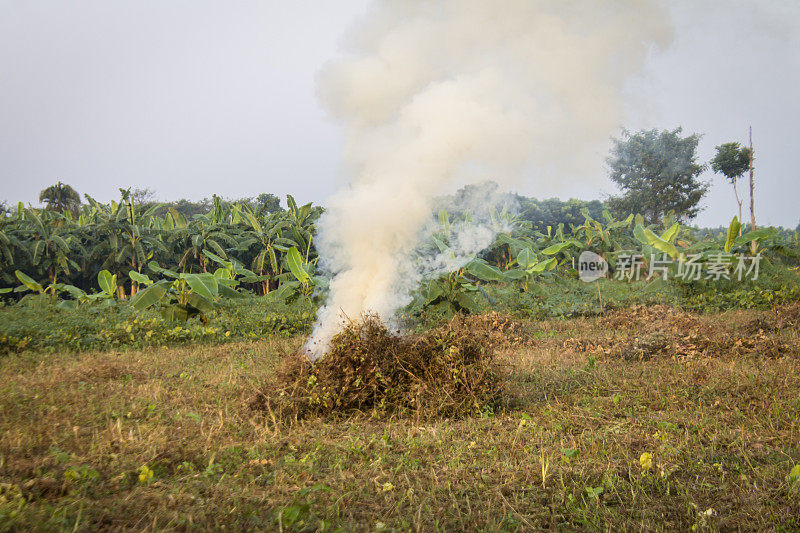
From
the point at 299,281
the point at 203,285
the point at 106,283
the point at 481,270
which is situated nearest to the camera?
the point at 203,285

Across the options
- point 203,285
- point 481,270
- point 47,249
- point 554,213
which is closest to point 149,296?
point 203,285

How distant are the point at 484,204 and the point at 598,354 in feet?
7.94

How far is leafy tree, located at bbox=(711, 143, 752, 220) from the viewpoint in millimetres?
21547

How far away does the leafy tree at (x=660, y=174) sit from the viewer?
27.4 m

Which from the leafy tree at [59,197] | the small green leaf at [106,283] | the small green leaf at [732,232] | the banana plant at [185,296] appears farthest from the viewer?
the leafy tree at [59,197]

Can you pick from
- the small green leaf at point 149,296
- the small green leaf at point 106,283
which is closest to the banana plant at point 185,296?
the small green leaf at point 149,296

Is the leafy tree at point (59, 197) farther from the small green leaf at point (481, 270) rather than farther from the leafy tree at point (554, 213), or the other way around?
the leafy tree at point (554, 213)

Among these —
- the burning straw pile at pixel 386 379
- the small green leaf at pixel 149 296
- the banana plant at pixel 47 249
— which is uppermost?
the banana plant at pixel 47 249

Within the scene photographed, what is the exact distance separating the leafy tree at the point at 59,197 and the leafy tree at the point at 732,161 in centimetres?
2556

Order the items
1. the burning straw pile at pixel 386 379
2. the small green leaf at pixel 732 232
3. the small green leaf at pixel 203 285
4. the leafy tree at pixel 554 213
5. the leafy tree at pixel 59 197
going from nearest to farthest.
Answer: the burning straw pile at pixel 386 379
the small green leaf at pixel 203 285
the small green leaf at pixel 732 232
the leafy tree at pixel 59 197
the leafy tree at pixel 554 213

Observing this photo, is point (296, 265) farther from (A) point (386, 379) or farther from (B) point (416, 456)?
(B) point (416, 456)

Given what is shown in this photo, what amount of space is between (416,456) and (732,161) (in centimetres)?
2401

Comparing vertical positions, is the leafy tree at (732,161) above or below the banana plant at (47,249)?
above

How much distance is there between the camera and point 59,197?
1747cm
